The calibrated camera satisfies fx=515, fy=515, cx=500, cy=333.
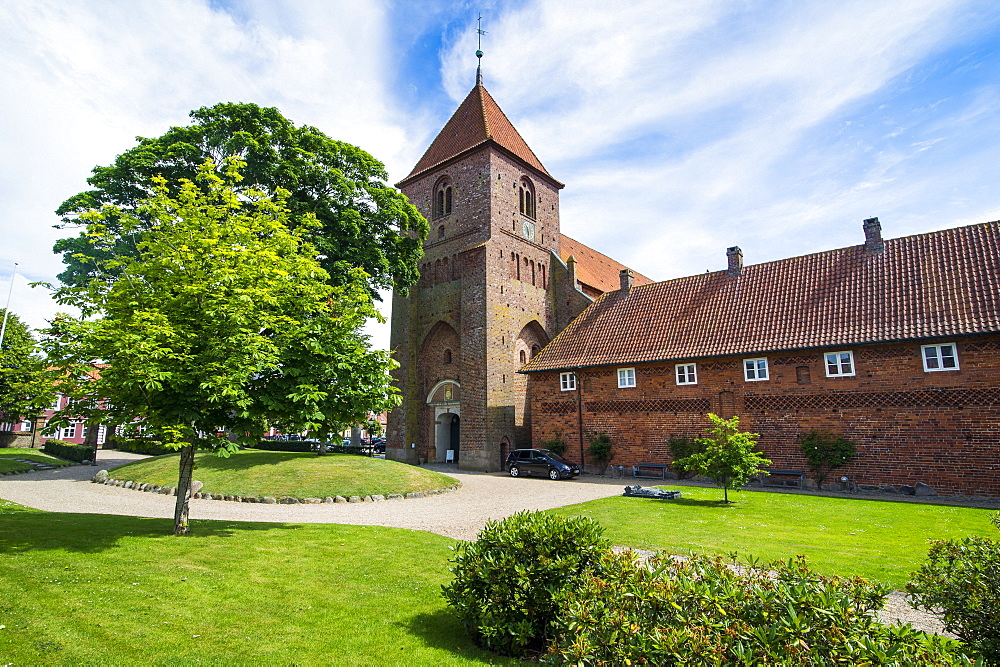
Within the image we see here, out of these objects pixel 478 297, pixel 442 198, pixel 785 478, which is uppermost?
pixel 442 198

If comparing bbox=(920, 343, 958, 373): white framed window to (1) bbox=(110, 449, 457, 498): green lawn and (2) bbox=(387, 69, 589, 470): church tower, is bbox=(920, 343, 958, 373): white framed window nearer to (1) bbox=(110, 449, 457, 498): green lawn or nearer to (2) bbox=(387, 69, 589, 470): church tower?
(1) bbox=(110, 449, 457, 498): green lawn

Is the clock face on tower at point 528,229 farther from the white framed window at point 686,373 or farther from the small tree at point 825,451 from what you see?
the small tree at point 825,451

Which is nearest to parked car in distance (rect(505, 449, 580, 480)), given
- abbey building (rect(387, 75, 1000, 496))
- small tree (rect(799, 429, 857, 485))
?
abbey building (rect(387, 75, 1000, 496))

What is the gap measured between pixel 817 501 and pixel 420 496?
13.1 meters

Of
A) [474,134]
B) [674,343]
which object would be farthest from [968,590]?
[474,134]

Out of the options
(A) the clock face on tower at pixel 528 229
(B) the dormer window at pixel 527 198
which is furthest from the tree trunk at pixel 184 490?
(B) the dormer window at pixel 527 198

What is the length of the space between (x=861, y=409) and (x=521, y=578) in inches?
774

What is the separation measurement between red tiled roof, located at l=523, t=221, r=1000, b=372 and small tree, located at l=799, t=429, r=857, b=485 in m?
3.53

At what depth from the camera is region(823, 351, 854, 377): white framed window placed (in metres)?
19.9

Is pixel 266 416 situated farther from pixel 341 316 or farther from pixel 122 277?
pixel 122 277

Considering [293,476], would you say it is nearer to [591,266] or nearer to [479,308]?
[479,308]

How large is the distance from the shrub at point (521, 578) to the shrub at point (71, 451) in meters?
39.3

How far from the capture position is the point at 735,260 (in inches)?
1047

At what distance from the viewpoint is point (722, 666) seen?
2.87 metres
